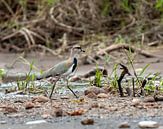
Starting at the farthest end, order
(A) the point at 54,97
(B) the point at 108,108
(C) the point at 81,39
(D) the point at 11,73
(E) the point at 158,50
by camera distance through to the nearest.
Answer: (C) the point at 81,39 → (E) the point at 158,50 → (D) the point at 11,73 → (A) the point at 54,97 → (B) the point at 108,108

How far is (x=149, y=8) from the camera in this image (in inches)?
426

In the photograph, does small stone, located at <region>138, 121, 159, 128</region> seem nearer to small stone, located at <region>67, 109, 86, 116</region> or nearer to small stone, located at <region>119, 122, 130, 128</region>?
small stone, located at <region>119, 122, 130, 128</region>

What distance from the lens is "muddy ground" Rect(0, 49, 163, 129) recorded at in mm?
4156

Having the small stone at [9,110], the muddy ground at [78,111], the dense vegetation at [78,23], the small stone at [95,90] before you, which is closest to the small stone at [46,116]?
the muddy ground at [78,111]

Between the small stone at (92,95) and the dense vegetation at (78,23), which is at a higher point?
the dense vegetation at (78,23)

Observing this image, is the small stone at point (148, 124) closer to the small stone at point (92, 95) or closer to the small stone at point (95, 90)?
the small stone at point (92, 95)

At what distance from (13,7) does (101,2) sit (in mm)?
1633

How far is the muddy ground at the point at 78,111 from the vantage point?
4.16 m

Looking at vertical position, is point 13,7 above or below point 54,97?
above

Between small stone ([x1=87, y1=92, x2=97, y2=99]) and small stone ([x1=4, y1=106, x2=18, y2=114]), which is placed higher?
small stone ([x1=87, y1=92, x2=97, y2=99])

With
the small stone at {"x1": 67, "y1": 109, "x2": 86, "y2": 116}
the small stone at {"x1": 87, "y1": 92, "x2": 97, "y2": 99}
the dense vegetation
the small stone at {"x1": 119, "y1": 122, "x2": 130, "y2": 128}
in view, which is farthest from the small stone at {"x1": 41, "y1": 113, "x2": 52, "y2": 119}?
the dense vegetation

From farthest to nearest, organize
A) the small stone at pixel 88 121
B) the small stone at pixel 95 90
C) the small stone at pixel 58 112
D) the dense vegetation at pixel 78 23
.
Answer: the dense vegetation at pixel 78 23 < the small stone at pixel 95 90 < the small stone at pixel 58 112 < the small stone at pixel 88 121

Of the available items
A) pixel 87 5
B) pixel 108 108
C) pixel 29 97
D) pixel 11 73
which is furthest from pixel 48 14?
pixel 108 108

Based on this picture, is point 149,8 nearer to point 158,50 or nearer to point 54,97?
point 158,50
